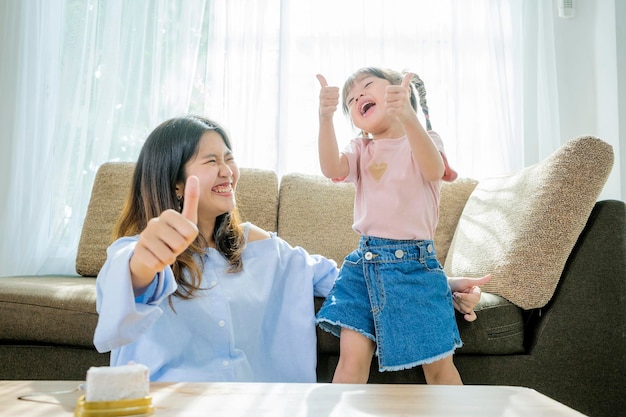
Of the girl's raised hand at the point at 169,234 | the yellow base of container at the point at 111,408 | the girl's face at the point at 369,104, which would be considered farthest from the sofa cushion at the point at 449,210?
the yellow base of container at the point at 111,408

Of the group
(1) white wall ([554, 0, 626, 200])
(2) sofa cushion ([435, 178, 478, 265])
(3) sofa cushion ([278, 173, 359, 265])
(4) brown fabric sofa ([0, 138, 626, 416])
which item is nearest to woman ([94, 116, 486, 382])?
(4) brown fabric sofa ([0, 138, 626, 416])

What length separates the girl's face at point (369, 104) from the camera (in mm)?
1595

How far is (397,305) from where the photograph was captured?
1.45 metres

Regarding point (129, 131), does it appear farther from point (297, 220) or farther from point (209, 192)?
point (209, 192)

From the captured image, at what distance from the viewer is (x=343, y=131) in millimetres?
2926

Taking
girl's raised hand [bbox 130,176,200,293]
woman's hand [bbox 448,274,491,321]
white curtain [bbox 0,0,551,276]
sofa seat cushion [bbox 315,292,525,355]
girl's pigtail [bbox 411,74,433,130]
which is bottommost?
sofa seat cushion [bbox 315,292,525,355]

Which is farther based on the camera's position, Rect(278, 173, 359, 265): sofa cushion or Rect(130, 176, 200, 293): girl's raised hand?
Rect(278, 173, 359, 265): sofa cushion

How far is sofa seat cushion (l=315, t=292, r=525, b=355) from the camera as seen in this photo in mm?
1586

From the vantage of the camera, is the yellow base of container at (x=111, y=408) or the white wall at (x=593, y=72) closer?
the yellow base of container at (x=111, y=408)

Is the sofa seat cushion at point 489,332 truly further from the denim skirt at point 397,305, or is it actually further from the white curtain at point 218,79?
the white curtain at point 218,79

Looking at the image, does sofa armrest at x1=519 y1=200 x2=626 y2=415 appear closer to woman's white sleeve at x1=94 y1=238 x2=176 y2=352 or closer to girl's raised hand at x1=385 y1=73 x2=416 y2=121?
girl's raised hand at x1=385 y1=73 x2=416 y2=121

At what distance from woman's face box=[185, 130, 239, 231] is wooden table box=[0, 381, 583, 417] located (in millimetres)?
628

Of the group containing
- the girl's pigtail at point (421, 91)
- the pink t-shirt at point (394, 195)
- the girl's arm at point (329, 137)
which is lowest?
the pink t-shirt at point (394, 195)

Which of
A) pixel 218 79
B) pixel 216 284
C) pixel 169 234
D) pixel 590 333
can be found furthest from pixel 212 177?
pixel 218 79
